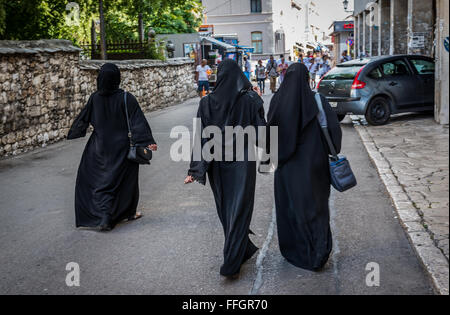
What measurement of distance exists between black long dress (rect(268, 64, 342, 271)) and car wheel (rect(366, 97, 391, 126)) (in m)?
9.20

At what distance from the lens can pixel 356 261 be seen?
5059 mm

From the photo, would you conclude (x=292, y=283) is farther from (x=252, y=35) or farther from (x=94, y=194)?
(x=252, y=35)

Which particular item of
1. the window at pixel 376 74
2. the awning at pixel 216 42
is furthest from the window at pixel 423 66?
the awning at pixel 216 42

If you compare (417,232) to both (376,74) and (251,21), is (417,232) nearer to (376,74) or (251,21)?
(376,74)

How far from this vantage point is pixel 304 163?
15.9 ft

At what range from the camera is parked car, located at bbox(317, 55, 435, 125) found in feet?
44.4

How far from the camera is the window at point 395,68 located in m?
13.9

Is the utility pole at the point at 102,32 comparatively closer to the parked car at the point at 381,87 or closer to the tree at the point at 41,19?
the tree at the point at 41,19

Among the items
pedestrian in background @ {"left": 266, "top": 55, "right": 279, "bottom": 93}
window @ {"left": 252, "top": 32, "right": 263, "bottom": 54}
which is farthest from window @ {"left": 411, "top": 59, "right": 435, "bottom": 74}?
window @ {"left": 252, "top": 32, "right": 263, "bottom": 54}

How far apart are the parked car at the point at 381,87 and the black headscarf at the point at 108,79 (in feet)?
27.1

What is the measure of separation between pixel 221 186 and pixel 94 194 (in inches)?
82.4

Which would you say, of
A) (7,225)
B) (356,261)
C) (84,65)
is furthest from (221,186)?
(84,65)

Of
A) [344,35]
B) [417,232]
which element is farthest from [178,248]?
[344,35]

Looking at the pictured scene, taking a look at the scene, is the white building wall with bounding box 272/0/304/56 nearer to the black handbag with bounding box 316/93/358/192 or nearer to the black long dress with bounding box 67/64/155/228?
the black long dress with bounding box 67/64/155/228
